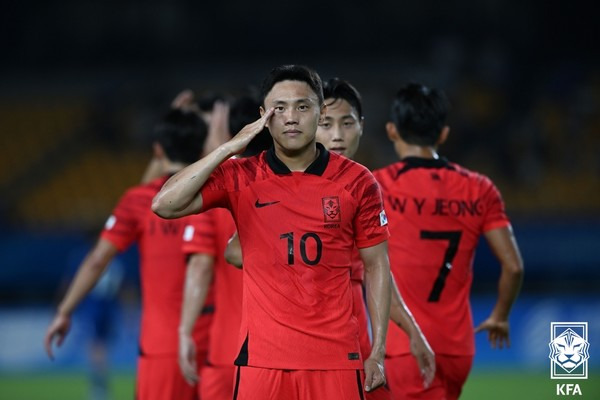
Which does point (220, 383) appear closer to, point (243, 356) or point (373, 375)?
point (243, 356)

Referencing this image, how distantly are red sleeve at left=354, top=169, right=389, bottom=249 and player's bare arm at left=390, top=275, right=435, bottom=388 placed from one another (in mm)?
716

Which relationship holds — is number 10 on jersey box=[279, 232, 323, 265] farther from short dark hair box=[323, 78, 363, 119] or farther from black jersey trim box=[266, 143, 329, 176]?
short dark hair box=[323, 78, 363, 119]

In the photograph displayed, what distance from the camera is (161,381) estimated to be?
7.01m

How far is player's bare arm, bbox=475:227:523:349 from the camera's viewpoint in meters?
6.34

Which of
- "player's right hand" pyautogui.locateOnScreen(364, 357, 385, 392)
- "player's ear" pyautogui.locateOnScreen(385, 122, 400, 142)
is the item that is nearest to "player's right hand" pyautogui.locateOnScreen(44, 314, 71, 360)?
"player's ear" pyautogui.locateOnScreen(385, 122, 400, 142)

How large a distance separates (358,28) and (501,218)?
1887 cm

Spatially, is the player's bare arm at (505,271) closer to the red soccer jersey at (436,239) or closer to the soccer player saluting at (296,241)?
the red soccer jersey at (436,239)

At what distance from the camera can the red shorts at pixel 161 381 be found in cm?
700

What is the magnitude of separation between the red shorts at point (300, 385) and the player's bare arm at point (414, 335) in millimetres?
960

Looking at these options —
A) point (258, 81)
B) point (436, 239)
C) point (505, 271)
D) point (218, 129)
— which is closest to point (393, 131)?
point (436, 239)

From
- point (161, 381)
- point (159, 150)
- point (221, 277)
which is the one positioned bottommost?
point (161, 381)

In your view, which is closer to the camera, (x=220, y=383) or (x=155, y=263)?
(x=220, y=383)

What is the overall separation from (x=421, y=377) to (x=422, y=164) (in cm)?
133

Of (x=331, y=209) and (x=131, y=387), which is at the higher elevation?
(x=331, y=209)
